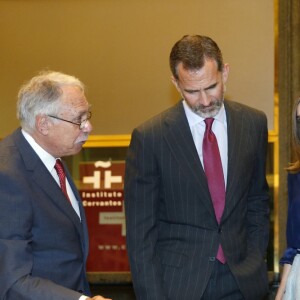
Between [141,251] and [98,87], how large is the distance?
10.8 feet

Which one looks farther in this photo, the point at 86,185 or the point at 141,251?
the point at 86,185

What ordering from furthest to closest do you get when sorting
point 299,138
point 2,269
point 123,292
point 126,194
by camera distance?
point 123,292, point 126,194, point 299,138, point 2,269

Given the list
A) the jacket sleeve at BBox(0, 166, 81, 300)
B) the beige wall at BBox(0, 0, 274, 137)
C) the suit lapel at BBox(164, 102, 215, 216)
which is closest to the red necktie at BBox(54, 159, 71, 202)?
the jacket sleeve at BBox(0, 166, 81, 300)

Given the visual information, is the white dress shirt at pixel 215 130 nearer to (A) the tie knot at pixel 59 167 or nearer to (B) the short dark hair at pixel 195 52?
(B) the short dark hair at pixel 195 52

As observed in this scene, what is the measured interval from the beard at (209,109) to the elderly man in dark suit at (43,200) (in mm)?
506

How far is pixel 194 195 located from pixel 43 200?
78 centimetres

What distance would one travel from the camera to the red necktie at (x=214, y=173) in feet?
10.6

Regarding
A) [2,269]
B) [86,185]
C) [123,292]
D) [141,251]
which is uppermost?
[2,269]

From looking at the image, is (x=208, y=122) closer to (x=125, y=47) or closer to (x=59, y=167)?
(x=59, y=167)

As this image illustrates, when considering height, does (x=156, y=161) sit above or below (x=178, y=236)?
above

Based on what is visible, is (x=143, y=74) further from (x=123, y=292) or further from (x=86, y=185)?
(x=123, y=292)

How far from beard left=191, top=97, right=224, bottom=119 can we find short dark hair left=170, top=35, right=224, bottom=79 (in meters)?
0.16

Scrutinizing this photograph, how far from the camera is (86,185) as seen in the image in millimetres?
6438

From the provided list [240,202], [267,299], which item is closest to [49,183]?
[240,202]
